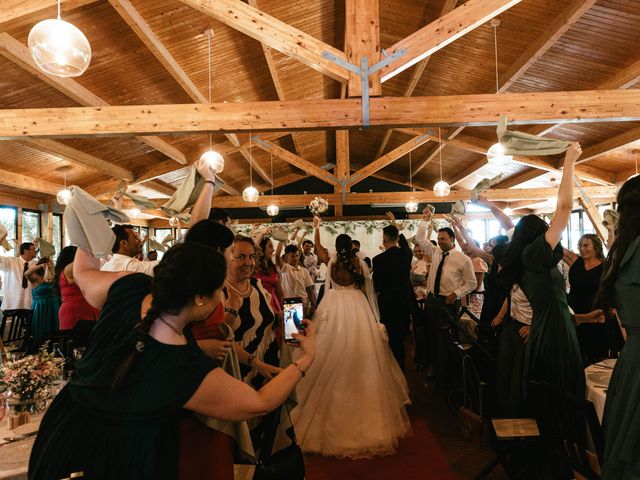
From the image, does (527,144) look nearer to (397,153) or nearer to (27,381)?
(27,381)

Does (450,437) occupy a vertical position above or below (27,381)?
below

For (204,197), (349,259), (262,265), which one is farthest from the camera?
(349,259)

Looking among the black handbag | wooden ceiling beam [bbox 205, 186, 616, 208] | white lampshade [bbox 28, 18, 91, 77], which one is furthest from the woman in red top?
wooden ceiling beam [bbox 205, 186, 616, 208]

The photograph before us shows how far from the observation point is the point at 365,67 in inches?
169

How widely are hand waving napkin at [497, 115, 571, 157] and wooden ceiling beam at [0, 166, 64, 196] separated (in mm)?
7902

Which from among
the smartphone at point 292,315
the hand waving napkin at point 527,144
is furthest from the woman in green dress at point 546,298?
the smartphone at point 292,315

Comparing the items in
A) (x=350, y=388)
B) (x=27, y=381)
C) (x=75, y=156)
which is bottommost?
(x=350, y=388)

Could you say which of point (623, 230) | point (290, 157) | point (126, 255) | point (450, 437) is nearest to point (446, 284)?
point (450, 437)

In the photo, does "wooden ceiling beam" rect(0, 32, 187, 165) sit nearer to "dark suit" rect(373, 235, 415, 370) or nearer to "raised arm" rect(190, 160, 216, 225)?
"raised arm" rect(190, 160, 216, 225)

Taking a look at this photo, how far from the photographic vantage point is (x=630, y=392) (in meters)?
1.56

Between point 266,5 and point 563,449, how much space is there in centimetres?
545

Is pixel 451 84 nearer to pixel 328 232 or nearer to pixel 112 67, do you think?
pixel 112 67

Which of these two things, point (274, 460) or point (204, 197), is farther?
point (204, 197)

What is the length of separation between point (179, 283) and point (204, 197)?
0.95 metres
